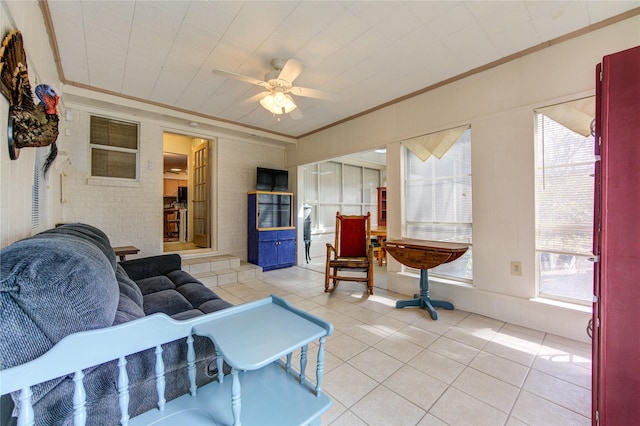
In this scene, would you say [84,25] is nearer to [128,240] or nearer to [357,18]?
[357,18]

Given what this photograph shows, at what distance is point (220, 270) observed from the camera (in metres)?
4.25

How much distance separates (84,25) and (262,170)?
10.3ft

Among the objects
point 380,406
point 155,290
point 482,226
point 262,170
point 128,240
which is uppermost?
point 262,170

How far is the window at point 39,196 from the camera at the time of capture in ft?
6.26

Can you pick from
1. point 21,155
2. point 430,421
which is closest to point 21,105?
point 21,155

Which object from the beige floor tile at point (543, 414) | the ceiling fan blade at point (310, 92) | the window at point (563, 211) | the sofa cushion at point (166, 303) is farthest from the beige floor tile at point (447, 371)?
the ceiling fan blade at point (310, 92)

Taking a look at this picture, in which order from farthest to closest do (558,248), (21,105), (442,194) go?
(442,194)
(558,248)
(21,105)

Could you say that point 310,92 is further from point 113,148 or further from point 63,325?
point 113,148

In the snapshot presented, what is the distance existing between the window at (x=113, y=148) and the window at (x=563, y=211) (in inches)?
203

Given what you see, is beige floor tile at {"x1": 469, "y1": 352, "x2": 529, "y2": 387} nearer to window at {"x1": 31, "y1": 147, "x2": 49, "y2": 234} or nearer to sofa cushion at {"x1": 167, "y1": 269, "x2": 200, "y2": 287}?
sofa cushion at {"x1": 167, "y1": 269, "x2": 200, "y2": 287}

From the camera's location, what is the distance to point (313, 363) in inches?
75.5

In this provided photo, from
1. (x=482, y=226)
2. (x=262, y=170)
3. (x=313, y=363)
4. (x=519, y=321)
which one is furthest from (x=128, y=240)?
(x=519, y=321)

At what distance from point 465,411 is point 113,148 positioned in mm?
4919

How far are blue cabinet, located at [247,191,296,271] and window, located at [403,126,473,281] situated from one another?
8.24ft
